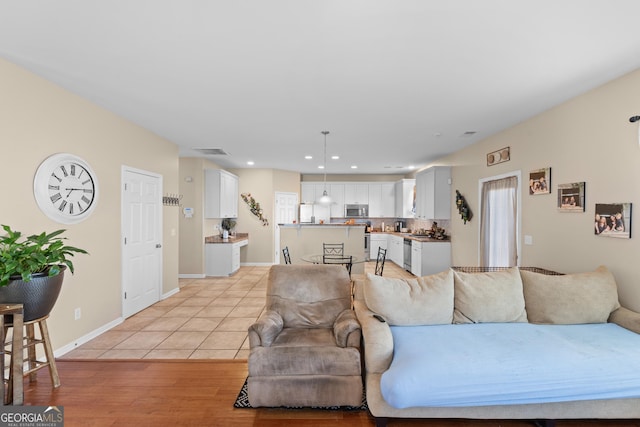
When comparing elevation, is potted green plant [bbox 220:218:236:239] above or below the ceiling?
below

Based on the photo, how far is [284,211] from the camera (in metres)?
8.88

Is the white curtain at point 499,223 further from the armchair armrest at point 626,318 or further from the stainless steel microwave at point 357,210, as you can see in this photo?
the stainless steel microwave at point 357,210

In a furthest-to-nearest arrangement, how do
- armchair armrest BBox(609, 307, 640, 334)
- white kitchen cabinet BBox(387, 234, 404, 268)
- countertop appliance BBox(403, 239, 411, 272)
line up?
white kitchen cabinet BBox(387, 234, 404, 268) → countertop appliance BBox(403, 239, 411, 272) → armchair armrest BBox(609, 307, 640, 334)

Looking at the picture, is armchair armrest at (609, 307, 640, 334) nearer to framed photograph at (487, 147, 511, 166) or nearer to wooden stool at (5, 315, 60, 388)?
framed photograph at (487, 147, 511, 166)

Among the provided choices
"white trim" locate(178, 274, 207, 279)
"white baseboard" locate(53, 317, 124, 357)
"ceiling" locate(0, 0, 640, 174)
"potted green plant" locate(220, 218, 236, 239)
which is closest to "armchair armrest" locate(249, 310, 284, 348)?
"ceiling" locate(0, 0, 640, 174)

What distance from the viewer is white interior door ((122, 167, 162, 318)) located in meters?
4.25

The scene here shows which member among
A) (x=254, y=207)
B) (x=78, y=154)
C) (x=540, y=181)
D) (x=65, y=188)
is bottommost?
(x=254, y=207)

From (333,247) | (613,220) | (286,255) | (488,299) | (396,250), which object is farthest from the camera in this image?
(396,250)

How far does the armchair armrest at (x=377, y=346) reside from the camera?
220 centimetres

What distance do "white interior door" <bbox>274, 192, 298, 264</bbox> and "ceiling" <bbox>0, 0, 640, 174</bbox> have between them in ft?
14.8

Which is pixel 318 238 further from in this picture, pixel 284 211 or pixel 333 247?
pixel 284 211

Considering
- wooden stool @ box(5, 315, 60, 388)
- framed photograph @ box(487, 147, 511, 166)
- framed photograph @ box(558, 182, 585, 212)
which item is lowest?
wooden stool @ box(5, 315, 60, 388)

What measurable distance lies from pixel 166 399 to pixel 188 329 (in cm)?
152

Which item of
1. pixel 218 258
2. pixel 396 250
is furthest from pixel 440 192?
pixel 218 258
